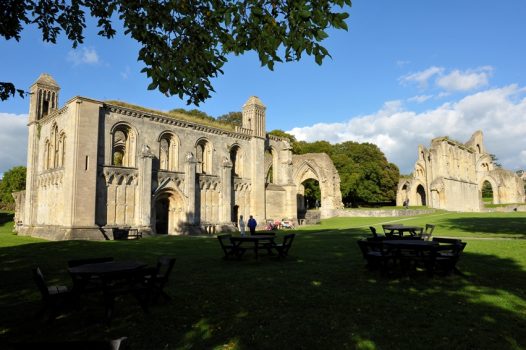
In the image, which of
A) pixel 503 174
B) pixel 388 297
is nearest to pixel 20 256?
pixel 388 297

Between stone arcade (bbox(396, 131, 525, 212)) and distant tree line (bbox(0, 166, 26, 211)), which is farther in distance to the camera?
distant tree line (bbox(0, 166, 26, 211))

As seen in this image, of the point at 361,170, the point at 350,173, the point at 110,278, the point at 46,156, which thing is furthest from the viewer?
the point at 361,170

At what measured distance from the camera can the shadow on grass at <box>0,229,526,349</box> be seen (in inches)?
197

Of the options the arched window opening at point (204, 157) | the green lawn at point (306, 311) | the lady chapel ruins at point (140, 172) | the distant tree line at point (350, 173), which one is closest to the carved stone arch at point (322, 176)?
the lady chapel ruins at point (140, 172)

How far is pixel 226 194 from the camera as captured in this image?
1193 inches

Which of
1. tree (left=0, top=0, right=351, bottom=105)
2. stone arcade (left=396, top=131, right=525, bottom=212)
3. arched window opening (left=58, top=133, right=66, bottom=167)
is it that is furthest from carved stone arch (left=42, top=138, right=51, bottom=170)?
stone arcade (left=396, top=131, right=525, bottom=212)

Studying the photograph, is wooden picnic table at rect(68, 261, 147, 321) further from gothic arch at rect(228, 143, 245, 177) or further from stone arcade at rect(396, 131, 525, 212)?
stone arcade at rect(396, 131, 525, 212)

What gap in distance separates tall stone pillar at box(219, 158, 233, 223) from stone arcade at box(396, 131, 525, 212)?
3470cm

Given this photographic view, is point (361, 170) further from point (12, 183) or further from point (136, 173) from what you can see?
point (12, 183)

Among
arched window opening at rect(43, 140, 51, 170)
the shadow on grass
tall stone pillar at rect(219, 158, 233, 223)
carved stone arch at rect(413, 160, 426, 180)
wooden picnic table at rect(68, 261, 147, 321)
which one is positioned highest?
carved stone arch at rect(413, 160, 426, 180)

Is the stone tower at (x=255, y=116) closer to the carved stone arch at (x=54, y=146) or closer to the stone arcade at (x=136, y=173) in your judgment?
the stone arcade at (x=136, y=173)

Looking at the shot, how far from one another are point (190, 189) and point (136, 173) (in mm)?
4244

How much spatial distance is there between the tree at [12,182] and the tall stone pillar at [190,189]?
46.1m

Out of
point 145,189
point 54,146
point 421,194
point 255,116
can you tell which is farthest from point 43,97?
point 421,194
